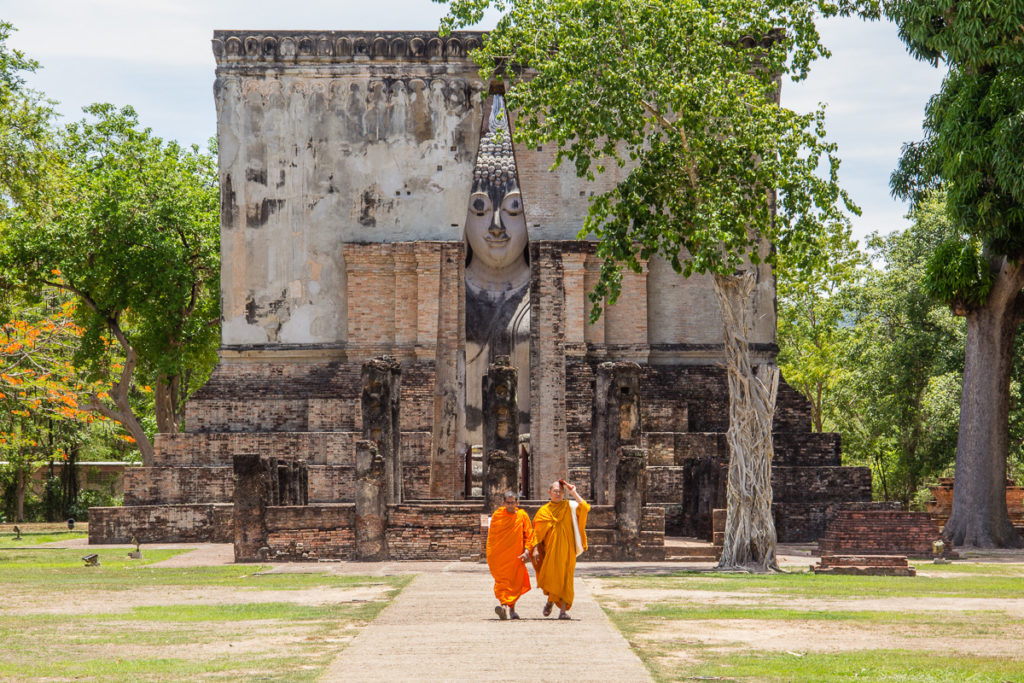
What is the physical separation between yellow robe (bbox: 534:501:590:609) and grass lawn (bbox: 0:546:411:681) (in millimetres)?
1334

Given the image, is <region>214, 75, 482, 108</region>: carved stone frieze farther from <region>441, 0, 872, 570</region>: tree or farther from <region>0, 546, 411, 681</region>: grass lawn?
<region>0, 546, 411, 681</region>: grass lawn

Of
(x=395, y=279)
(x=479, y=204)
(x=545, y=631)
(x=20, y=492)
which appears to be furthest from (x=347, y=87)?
(x=20, y=492)

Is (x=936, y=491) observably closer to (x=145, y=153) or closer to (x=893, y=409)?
(x=893, y=409)

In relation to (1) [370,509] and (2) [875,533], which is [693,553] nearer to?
(2) [875,533]

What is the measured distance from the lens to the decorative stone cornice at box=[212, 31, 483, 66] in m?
22.3

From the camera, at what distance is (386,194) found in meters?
22.4

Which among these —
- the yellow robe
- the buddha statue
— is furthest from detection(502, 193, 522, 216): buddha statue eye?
the yellow robe

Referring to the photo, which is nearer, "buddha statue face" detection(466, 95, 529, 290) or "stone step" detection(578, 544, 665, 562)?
"stone step" detection(578, 544, 665, 562)

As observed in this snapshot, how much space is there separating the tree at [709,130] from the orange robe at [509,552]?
5.23 m

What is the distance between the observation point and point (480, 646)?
8.09 m

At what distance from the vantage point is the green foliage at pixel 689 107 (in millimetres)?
14922

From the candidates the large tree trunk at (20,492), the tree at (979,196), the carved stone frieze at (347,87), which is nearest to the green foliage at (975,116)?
the tree at (979,196)

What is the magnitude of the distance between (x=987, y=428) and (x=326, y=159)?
11186 millimetres

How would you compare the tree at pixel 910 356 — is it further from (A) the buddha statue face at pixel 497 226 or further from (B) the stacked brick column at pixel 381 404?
Answer: (B) the stacked brick column at pixel 381 404
